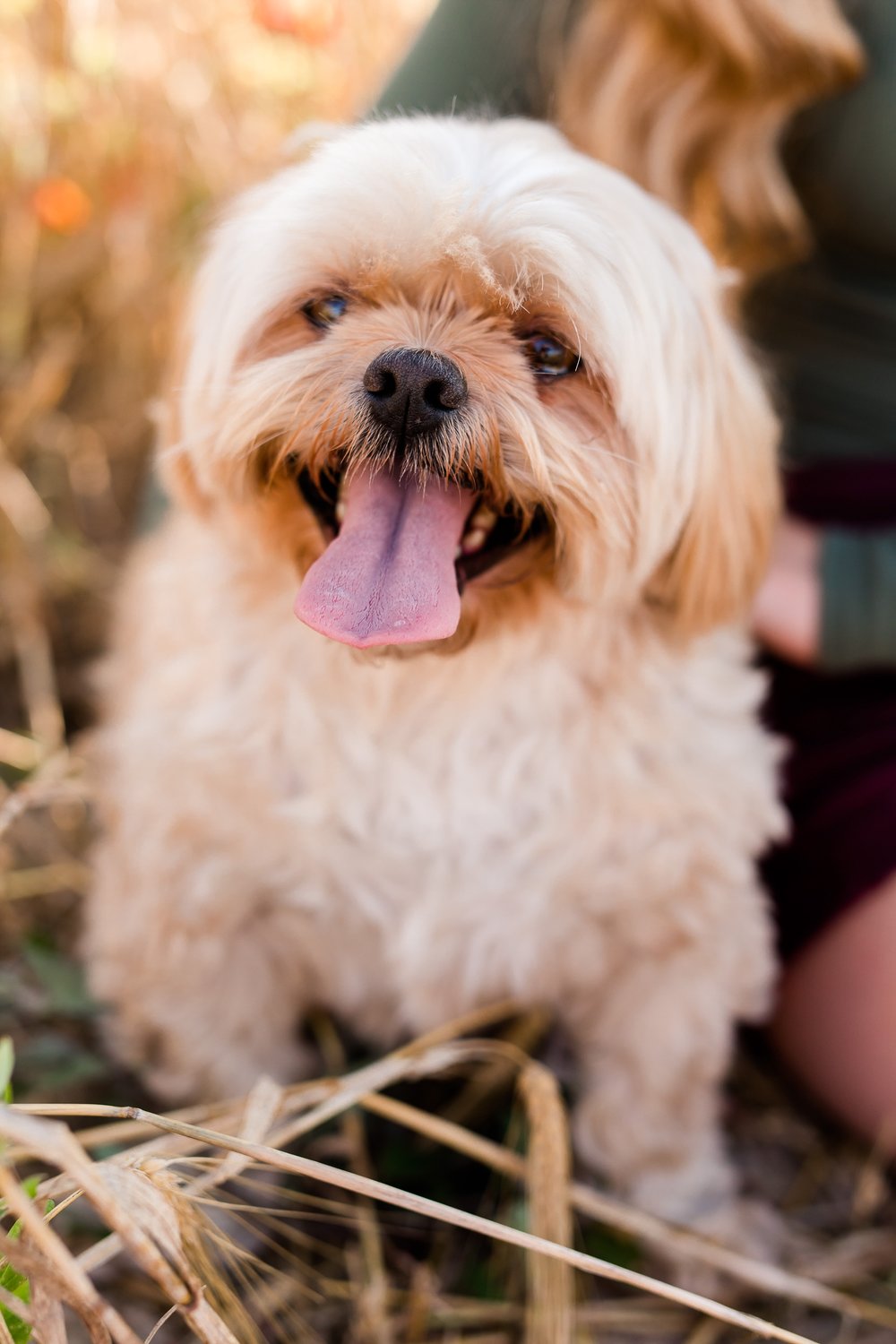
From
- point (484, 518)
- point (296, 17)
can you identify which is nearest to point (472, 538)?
point (484, 518)

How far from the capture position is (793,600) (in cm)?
156

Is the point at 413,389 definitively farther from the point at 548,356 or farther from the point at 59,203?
the point at 59,203

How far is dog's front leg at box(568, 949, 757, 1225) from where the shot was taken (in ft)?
4.69

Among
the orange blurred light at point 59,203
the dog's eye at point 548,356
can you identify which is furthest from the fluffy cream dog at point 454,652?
the orange blurred light at point 59,203

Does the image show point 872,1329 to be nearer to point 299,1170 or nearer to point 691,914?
point 691,914

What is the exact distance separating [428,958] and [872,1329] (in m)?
0.80

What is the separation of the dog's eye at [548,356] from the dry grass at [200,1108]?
67 centimetres

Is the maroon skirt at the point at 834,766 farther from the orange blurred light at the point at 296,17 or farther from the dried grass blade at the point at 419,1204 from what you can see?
the orange blurred light at the point at 296,17

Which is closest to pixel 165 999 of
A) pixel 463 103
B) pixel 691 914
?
pixel 691 914

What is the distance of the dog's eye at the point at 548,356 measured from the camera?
1112 mm

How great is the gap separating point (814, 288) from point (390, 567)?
3.62ft

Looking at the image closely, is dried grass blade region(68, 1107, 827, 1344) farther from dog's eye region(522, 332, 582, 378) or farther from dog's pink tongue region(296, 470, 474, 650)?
dog's eye region(522, 332, 582, 378)

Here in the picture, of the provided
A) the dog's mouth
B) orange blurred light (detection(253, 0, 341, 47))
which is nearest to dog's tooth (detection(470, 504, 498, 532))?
the dog's mouth

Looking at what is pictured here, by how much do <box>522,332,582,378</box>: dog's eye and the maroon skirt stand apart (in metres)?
0.77
